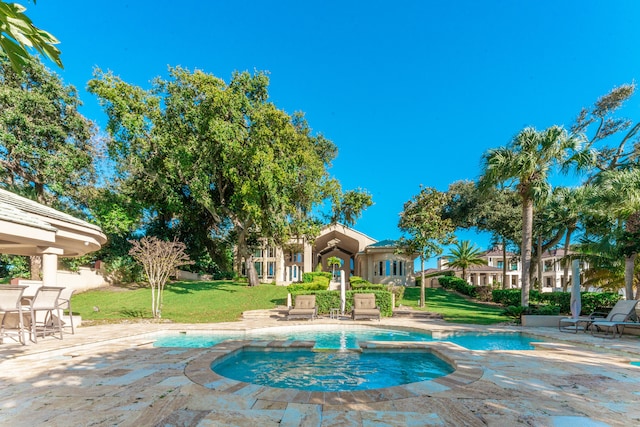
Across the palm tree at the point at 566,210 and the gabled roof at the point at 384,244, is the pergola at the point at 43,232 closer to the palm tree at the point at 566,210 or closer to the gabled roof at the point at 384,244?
the palm tree at the point at 566,210

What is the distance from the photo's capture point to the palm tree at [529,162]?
1459cm

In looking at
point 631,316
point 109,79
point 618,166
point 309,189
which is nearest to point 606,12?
point 618,166

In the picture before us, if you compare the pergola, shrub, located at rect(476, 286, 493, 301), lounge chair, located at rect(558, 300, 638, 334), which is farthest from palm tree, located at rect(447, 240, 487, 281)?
the pergola

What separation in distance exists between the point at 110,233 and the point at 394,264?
898 inches

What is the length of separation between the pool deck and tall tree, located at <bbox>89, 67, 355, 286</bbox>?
15.7 meters

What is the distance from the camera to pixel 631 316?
10.8 m

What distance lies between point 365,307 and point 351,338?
3.40 metres

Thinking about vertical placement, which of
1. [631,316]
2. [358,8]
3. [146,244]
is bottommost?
[631,316]

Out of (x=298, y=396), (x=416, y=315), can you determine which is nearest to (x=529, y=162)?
(x=416, y=315)

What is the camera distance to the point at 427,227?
64.5ft

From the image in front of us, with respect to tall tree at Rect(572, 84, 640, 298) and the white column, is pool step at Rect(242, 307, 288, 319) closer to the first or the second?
the white column

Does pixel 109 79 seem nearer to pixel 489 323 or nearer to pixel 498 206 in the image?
pixel 489 323

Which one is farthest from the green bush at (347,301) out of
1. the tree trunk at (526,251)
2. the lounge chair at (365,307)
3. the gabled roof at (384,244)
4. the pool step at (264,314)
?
the gabled roof at (384,244)

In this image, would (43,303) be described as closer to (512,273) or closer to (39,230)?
(39,230)
